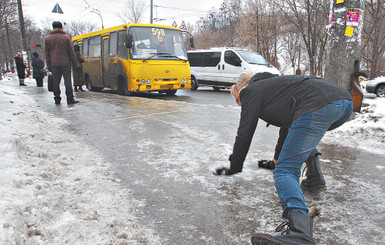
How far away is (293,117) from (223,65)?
1235 centimetres

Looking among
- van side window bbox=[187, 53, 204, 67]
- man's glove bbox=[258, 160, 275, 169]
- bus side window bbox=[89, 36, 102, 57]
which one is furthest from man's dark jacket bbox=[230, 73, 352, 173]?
van side window bbox=[187, 53, 204, 67]

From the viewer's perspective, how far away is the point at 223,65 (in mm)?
14109

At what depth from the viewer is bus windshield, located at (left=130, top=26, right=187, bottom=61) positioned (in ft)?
32.5

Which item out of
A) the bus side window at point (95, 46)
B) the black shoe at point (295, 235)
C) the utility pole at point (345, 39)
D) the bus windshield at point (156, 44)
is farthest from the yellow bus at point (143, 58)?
the black shoe at point (295, 235)

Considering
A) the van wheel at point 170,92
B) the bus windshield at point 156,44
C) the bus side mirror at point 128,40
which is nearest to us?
the bus side mirror at point 128,40

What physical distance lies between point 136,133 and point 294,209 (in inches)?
138

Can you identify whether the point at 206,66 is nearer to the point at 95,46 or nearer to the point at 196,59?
the point at 196,59

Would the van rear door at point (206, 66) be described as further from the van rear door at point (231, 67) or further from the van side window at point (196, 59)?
the van rear door at point (231, 67)

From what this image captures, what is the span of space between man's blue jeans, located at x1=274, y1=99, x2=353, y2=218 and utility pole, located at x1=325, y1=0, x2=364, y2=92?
365cm

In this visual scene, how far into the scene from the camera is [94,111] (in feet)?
22.8

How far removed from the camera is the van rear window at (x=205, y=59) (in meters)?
14.5

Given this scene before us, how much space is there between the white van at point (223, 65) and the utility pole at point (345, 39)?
23.6ft

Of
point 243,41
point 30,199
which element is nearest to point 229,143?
point 30,199

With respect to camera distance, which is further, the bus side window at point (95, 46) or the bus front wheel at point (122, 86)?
the bus side window at point (95, 46)
